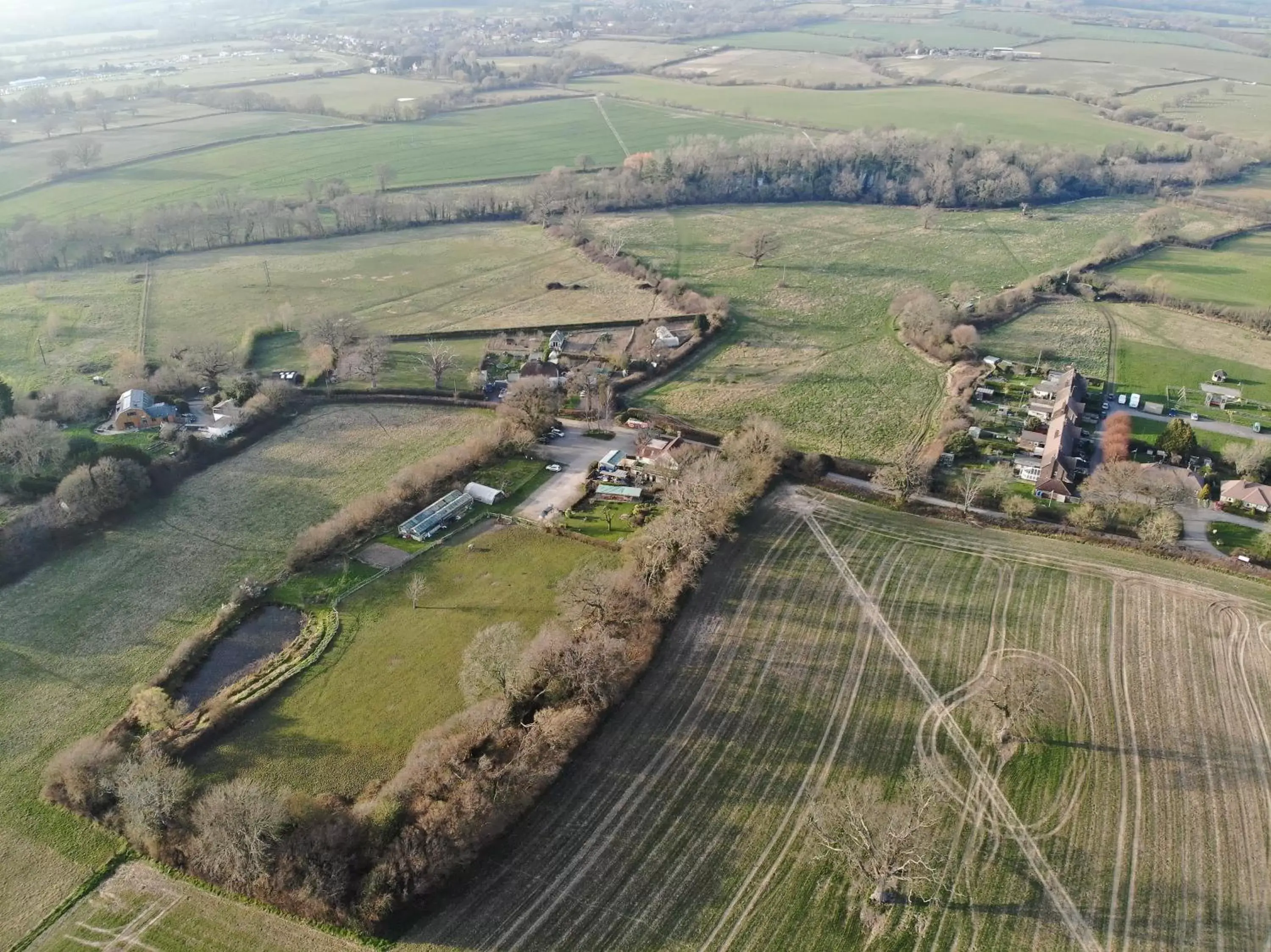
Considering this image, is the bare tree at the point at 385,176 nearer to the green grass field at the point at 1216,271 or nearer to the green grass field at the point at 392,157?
the green grass field at the point at 392,157

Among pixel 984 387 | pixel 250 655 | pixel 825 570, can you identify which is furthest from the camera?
pixel 984 387

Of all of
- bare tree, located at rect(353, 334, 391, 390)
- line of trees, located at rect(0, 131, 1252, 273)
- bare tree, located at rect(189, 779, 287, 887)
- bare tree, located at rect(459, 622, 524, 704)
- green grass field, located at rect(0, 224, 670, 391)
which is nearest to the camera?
bare tree, located at rect(189, 779, 287, 887)

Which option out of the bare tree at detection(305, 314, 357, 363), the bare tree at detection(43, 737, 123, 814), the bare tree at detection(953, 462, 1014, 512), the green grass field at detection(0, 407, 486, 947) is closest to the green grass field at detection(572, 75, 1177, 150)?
the bare tree at detection(305, 314, 357, 363)

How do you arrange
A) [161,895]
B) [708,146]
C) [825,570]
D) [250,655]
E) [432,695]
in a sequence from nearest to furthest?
[161,895] → [432,695] → [250,655] → [825,570] → [708,146]

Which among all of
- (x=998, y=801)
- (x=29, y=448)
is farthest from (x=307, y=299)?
(x=998, y=801)

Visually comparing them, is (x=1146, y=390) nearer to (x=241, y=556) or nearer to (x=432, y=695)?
(x=432, y=695)

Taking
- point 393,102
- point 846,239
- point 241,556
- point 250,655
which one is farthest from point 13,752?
point 393,102

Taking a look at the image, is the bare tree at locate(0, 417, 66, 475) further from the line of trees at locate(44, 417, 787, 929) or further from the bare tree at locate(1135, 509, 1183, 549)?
the bare tree at locate(1135, 509, 1183, 549)
